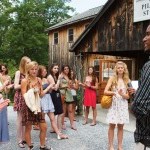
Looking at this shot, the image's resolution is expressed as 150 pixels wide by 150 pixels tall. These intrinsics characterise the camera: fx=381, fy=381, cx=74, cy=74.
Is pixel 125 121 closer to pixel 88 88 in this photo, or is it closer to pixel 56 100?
pixel 56 100

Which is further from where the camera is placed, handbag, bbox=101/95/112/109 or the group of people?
handbag, bbox=101/95/112/109

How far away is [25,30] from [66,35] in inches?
514

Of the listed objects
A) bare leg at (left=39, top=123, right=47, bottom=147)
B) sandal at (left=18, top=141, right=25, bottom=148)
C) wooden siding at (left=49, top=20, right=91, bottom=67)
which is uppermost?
wooden siding at (left=49, top=20, right=91, bottom=67)

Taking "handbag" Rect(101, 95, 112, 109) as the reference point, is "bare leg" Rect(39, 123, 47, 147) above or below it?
below

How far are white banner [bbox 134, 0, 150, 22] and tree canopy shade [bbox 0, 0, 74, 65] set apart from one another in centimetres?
2958

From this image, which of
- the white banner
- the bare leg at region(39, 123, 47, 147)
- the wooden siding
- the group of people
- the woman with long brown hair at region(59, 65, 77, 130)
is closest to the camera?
the group of people

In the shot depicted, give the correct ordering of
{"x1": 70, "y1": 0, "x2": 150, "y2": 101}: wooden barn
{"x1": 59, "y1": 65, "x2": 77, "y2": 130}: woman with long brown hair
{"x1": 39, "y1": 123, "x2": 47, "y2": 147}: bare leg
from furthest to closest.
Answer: {"x1": 70, "y1": 0, "x2": 150, "y2": 101}: wooden barn < {"x1": 59, "y1": 65, "x2": 77, "y2": 130}: woman with long brown hair < {"x1": 39, "y1": 123, "x2": 47, "y2": 147}: bare leg

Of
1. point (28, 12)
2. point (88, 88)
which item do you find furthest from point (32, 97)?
point (28, 12)

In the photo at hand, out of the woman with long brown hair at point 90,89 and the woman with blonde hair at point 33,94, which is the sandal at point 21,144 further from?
the woman with long brown hair at point 90,89

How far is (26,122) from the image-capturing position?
23.0ft

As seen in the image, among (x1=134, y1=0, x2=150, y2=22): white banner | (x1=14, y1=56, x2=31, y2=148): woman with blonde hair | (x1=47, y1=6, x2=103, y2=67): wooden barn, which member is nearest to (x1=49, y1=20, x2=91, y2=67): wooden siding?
(x1=47, y1=6, x2=103, y2=67): wooden barn

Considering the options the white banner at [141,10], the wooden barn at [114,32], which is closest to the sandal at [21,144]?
the wooden barn at [114,32]

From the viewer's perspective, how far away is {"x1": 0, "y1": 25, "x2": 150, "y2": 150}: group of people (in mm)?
3660

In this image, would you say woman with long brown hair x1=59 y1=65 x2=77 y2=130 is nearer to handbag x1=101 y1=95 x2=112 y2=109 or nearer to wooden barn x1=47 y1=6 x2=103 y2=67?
handbag x1=101 y1=95 x2=112 y2=109
